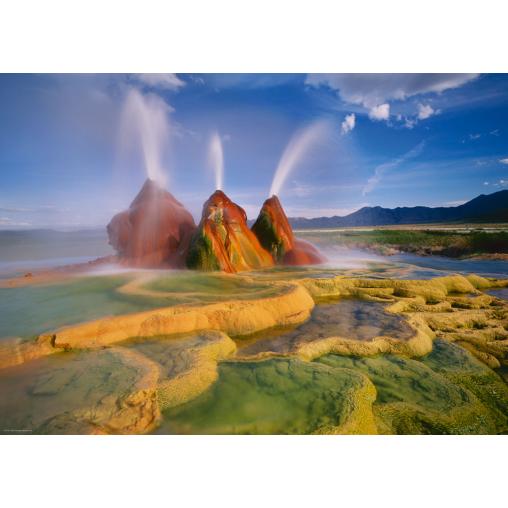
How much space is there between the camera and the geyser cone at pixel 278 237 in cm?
999

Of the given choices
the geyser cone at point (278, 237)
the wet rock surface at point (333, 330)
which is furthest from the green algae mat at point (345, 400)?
the geyser cone at point (278, 237)

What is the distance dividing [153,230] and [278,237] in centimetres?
421

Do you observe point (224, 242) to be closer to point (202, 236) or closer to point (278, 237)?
point (202, 236)

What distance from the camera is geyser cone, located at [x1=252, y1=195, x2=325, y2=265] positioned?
9992 millimetres

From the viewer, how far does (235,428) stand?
8.19 feet

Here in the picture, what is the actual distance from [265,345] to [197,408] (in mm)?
1668

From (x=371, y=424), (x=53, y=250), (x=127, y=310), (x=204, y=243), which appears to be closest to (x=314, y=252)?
(x=204, y=243)

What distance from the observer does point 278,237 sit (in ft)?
32.7

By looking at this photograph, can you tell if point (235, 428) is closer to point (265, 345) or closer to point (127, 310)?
point (265, 345)

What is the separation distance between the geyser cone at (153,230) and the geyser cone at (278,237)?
→ 2.48m

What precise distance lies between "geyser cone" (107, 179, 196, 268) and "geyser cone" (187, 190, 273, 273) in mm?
723

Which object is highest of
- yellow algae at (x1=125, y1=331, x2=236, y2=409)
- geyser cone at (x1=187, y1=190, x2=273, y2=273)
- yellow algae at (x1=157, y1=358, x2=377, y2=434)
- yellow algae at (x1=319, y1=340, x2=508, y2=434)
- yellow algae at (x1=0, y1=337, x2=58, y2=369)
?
geyser cone at (x1=187, y1=190, x2=273, y2=273)

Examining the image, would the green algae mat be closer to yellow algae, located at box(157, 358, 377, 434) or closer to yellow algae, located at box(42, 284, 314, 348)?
yellow algae, located at box(157, 358, 377, 434)

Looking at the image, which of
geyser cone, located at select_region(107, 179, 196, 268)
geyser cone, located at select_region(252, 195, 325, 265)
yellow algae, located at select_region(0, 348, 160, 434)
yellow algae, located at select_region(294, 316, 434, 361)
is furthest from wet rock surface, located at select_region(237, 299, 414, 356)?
geyser cone, located at select_region(107, 179, 196, 268)
